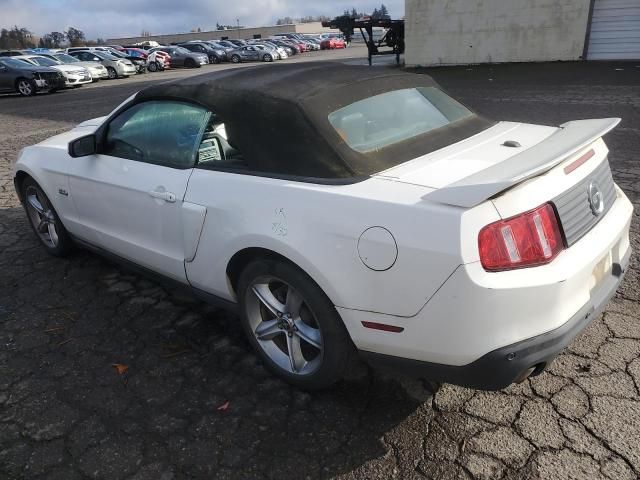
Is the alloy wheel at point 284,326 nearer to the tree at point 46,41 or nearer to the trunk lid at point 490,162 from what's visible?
the trunk lid at point 490,162

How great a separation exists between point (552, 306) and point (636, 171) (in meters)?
4.38

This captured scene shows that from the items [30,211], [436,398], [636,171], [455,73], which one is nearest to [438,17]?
[455,73]

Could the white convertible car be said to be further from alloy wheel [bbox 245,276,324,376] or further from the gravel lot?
the gravel lot

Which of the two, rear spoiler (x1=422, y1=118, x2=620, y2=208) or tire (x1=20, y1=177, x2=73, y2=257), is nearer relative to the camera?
rear spoiler (x1=422, y1=118, x2=620, y2=208)

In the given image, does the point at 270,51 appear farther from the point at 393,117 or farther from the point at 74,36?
the point at 74,36

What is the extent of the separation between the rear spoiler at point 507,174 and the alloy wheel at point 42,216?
3492 millimetres

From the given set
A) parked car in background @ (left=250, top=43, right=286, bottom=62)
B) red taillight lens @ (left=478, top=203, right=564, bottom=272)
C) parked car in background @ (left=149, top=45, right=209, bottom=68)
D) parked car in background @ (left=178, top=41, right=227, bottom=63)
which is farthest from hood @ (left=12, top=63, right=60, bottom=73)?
red taillight lens @ (left=478, top=203, right=564, bottom=272)

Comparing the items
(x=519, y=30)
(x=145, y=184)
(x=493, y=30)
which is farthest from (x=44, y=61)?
(x=145, y=184)

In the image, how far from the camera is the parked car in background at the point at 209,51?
3591 cm

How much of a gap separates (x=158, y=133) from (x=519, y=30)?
687 inches

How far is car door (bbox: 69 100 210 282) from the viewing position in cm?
284

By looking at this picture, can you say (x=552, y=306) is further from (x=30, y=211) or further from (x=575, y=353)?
(x=30, y=211)

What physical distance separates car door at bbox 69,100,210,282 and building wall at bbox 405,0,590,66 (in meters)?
17.2

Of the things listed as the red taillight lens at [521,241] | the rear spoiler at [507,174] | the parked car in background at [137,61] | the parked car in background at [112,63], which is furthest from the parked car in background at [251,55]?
the red taillight lens at [521,241]
